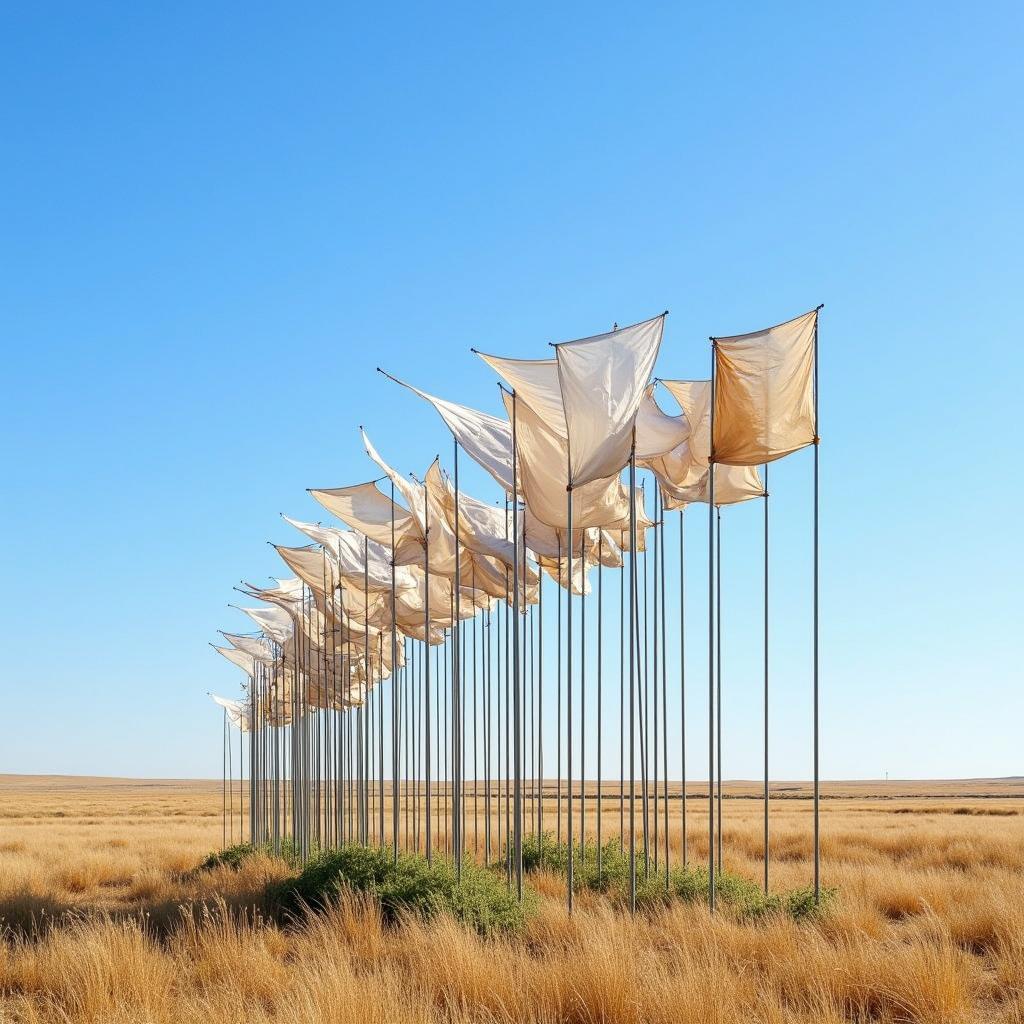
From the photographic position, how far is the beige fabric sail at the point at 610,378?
1295 centimetres

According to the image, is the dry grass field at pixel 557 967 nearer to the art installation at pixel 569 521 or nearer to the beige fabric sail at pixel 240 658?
the art installation at pixel 569 521

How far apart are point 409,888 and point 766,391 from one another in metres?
6.82

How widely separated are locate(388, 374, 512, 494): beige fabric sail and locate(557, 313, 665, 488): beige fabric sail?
190cm

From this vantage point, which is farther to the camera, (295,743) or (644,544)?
(295,743)

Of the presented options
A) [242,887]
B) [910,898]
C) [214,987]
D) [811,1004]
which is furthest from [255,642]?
[811,1004]

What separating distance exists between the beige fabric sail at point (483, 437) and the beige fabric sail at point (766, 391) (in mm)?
2525

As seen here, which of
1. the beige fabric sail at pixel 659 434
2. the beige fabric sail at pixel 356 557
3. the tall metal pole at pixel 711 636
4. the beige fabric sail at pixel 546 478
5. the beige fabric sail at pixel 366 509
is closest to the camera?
the tall metal pole at pixel 711 636

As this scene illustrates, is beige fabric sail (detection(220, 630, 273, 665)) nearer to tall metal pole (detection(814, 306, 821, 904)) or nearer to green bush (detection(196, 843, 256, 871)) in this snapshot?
green bush (detection(196, 843, 256, 871))

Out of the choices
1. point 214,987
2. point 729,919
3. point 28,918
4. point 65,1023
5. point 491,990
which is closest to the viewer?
point 65,1023

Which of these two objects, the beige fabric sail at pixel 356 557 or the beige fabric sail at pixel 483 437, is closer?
the beige fabric sail at pixel 483 437

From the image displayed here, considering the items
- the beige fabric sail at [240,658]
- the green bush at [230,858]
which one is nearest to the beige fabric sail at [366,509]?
the green bush at [230,858]

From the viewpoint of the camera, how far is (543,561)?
1934 cm

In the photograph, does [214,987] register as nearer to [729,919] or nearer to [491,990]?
[491,990]

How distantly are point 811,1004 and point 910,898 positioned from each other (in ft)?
25.8
